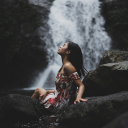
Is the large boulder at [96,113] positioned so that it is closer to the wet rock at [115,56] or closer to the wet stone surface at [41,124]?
the wet stone surface at [41,124]

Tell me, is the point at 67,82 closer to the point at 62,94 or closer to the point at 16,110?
the point at 62,94

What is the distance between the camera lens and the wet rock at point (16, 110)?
2.12 m

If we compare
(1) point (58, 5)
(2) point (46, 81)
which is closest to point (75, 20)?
(1) point (58, 5)

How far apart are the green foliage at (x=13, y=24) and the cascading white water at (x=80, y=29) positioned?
1.31 meters

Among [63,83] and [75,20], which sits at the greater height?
[75,20]

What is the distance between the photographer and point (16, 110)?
2.14 metres

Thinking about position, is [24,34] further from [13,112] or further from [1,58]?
[13,112]

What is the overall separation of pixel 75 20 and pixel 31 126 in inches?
388

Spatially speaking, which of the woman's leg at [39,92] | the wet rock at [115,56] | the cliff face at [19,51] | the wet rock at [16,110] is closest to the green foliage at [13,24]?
the cliff face at [19,51]

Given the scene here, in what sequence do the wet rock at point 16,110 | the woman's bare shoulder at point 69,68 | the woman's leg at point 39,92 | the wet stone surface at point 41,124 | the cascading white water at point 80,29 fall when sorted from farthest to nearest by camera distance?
the cascading white water at point 80,29
the woman's leg at point 39,92
the woman's bare shoulder at point 69,68
the wet rock at point 16,110
the wet stone surface at point 41,124

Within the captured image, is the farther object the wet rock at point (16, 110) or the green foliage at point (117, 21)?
the green foliage at point (117, 21)

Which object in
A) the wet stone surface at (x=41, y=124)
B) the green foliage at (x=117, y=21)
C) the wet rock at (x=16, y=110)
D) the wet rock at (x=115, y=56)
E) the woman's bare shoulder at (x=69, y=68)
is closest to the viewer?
the wet stone surface at (x=41, y=124)

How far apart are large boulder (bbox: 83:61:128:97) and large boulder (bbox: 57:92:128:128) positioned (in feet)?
3.26

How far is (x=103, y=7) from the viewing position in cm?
1170
